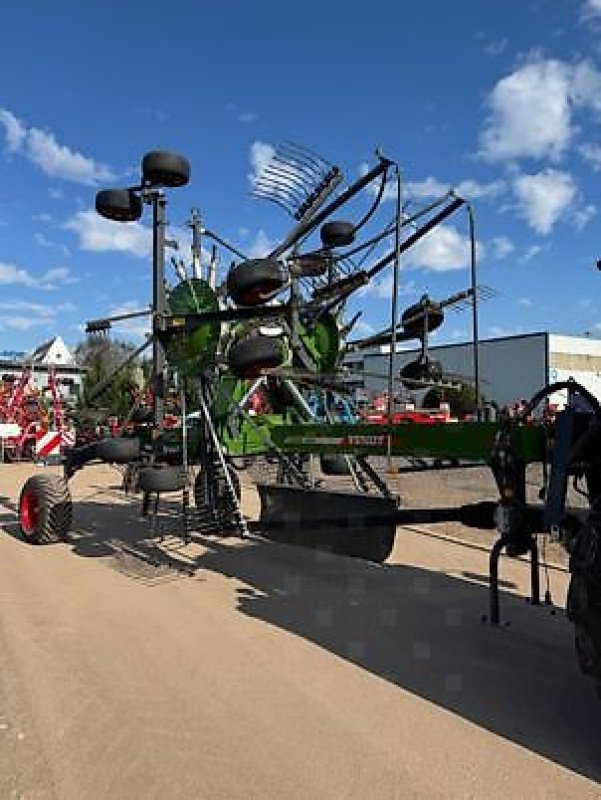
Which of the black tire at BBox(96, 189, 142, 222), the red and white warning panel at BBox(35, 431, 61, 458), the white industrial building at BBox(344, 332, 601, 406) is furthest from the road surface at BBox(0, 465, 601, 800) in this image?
the white industrial building at BBox(344, 332, 601, 406)

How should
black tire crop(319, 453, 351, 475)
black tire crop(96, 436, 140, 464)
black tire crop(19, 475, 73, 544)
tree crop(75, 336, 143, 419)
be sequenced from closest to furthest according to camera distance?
black tire crop(96, 436, 140, 464), black tire crop(319, 453, 351, 475), black tire crop(19, 475, 73, 544), tree crop(75, 336, 143, 419)

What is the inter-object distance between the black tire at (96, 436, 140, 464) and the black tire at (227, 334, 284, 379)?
5.45 feet

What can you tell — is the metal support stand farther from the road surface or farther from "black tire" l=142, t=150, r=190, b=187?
"black tire" l=142, t=150, r=190, b=187

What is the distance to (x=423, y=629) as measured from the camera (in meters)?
4.82

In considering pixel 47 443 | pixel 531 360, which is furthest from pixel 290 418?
pixel 531 360

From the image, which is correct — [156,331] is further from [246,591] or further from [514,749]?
[514,749]

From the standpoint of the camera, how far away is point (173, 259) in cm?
768

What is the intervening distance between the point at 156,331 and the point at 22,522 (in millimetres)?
2449

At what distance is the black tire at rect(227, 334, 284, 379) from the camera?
6.03 m

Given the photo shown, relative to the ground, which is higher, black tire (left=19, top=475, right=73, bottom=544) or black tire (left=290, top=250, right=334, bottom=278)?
black tire (left=290, top=250, right=334, bottom=278)

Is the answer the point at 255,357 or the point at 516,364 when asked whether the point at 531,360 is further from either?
the point at 255,357

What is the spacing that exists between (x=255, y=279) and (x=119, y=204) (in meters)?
2.38

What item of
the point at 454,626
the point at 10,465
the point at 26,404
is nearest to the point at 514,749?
the point at 454,626

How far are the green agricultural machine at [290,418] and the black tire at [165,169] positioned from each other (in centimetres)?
2
